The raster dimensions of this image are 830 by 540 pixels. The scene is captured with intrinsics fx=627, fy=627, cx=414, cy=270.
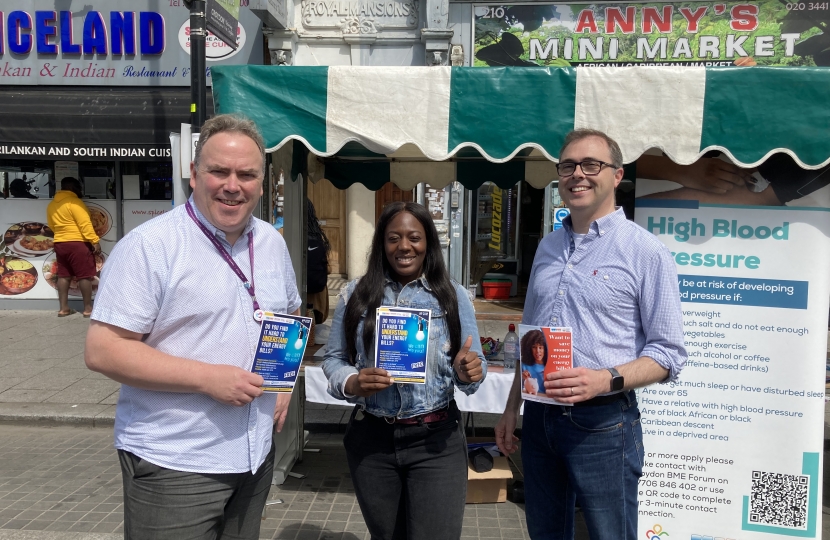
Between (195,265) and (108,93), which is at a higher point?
(108,93)

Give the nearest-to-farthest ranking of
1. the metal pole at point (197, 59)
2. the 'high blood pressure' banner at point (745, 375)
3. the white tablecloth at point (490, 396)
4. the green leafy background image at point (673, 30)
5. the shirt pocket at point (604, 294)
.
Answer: the shirt pocket at point (604, 294), the 'high blood pressure' banner at point (745, 375), the white tablecloth at point (490, 396), the metal pole at point (197, 59), the green leafy background image at point (673, 30)

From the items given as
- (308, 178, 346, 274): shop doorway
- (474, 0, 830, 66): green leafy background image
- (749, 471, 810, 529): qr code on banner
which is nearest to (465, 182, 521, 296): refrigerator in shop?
(308, 178, 346, 274): shop doorway

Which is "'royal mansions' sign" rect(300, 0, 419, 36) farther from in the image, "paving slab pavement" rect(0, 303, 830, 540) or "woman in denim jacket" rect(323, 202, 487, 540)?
"woman in denim jacket" rect(323, 202, 487, 540)

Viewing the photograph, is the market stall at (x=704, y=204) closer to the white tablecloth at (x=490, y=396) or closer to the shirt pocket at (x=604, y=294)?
the white tablecloth at (x=490, y=396)

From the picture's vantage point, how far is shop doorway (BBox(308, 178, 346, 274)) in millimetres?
11383

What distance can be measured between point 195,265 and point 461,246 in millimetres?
8730

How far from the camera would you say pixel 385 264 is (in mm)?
2486

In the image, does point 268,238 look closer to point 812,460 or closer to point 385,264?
point 385,264

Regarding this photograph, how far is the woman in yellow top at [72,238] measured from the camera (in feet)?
29.5

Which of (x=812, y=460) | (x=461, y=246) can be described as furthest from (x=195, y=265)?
(x=461, y=246)

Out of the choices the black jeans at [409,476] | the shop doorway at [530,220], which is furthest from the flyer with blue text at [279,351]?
the shop doorway at [530,220]

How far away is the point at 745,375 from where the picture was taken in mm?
3242

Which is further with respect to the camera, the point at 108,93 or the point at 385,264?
the point at 108,93

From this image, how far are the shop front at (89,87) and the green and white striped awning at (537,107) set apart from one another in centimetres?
638
